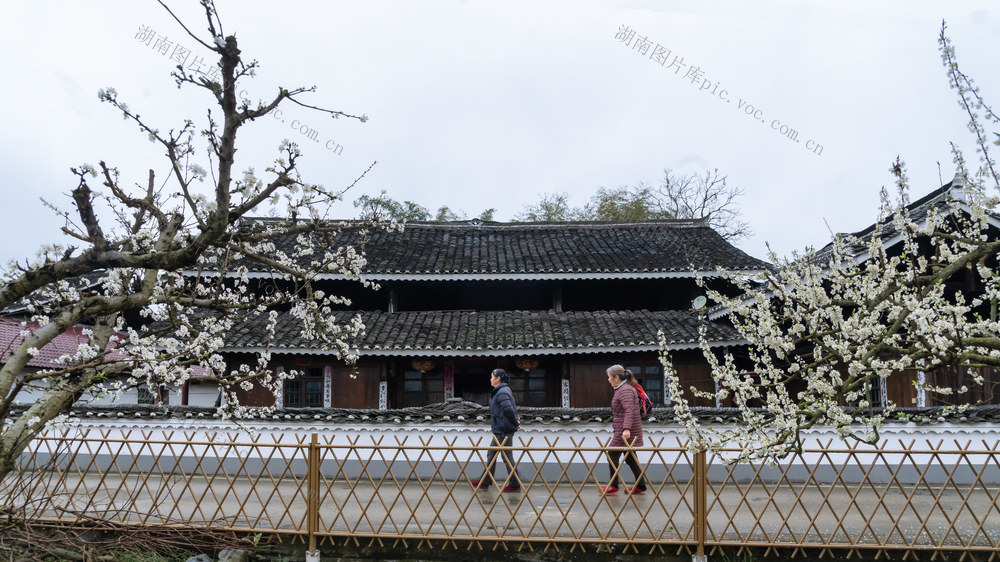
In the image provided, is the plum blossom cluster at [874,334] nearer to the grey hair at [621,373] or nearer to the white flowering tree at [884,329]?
the white flowering tree at [884,329]

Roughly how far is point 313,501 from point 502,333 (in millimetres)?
6264

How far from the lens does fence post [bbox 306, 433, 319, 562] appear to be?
5168mm

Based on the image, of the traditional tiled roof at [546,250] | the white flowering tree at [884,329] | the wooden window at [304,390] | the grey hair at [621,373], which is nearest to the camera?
the white flowering tree at [884,329]

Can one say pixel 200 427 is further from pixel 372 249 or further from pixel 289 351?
pixel 372 249

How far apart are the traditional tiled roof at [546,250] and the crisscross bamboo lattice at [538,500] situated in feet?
13.6

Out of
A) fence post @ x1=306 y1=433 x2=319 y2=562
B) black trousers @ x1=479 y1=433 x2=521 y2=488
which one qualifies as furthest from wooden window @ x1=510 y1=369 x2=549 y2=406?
fence post @ x1=306 y1=433 x2=319 y2=562

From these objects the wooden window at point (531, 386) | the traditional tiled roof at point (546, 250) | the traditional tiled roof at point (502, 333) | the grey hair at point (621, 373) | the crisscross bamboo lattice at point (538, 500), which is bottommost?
the crisscross bamboo lattice at point (538, 500)

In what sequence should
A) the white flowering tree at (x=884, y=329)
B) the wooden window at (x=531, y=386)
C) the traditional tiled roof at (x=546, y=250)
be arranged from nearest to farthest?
the white flowering tree at (x=884, y=329) < the traditional tiled roof at (x=546, y=250) < the wooden window at (x=531, y=386)

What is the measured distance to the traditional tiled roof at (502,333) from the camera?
1053 cm

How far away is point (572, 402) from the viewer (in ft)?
37.3

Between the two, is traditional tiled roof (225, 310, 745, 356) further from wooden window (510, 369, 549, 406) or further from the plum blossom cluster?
the plum blossom cluster

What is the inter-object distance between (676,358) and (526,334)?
8.89ft

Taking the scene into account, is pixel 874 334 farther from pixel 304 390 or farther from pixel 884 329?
pixel 304 390

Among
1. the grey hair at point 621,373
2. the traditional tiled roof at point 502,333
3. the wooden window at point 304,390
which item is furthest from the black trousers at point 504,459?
the wooden window at point 304,390
